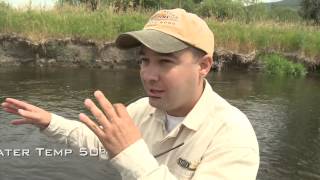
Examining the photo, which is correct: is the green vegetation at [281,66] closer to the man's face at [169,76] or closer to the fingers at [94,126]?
the man's face at [169,76]

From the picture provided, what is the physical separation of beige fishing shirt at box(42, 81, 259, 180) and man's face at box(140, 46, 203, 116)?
0.10 metres

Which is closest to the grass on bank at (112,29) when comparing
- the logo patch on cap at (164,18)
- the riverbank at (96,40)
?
the riverbank at (96,40)

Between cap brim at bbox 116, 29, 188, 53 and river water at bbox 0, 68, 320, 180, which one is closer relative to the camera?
cap brim at bbox 116, 29, 188, 53

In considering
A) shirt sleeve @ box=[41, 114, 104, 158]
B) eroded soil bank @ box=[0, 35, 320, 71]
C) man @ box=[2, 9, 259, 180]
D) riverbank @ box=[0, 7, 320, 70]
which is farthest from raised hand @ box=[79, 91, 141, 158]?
riverbank @ box=[0, 7, 320, 70]

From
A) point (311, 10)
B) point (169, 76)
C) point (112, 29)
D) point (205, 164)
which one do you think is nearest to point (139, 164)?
point (205, 164)

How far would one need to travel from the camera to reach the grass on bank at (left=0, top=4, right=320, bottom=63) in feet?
56.9

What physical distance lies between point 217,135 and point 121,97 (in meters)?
9.52

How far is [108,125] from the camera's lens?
5.67 ft

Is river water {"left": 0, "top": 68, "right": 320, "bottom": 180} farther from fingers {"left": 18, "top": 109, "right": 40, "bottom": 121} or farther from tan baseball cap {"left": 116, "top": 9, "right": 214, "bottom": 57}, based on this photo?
tan baseball cap {"left": 116, "top": 9, "right": 214, "bottom": 57}

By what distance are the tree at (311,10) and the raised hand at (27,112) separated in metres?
32.0

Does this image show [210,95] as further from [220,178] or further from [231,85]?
[231,85]

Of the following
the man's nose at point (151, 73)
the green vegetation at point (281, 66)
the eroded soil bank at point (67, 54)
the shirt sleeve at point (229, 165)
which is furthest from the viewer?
the green vegetation at point (281, 66)

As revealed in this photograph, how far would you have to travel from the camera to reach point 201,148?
6.43ft

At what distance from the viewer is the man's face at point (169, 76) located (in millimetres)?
1960
